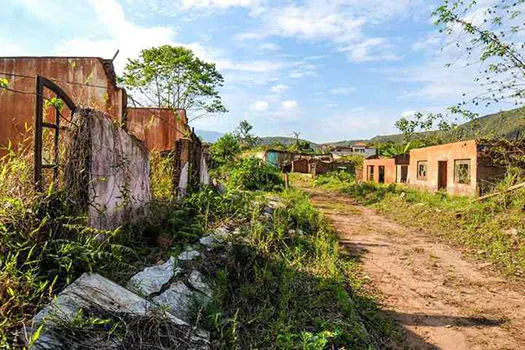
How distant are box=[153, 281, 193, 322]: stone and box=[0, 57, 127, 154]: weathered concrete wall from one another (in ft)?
10.3

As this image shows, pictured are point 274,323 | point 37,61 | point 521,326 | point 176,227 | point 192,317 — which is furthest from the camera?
point 37,61


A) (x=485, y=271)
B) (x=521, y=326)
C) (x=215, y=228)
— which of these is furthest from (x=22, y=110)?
(x=485, y=271)

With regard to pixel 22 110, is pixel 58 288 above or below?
below

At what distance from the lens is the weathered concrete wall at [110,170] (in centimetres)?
348

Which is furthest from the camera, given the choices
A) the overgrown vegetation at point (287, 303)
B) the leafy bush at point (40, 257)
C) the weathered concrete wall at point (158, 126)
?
the weathered concrete wall at point (158, 126)

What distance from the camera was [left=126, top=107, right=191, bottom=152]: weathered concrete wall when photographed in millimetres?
7785

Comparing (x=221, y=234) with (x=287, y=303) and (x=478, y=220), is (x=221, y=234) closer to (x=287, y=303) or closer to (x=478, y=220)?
(x=287, y=303)

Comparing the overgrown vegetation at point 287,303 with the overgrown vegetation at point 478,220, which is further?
the overgrown vegetation at point 478,220

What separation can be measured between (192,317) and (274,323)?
2.73 ft

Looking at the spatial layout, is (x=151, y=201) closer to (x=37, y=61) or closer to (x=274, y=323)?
(x=274, y=323)

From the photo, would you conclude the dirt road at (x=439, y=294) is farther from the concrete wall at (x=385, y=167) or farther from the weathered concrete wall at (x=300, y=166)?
the weathered concrete wall at (x=300, y=166)

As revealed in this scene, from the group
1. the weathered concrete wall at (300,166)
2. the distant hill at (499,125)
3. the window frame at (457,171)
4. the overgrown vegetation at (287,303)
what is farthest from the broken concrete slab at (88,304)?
the weathered concrete wall at (300,166)

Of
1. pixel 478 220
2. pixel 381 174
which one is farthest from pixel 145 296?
pixel 381 174

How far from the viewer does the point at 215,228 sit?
5.39 m
